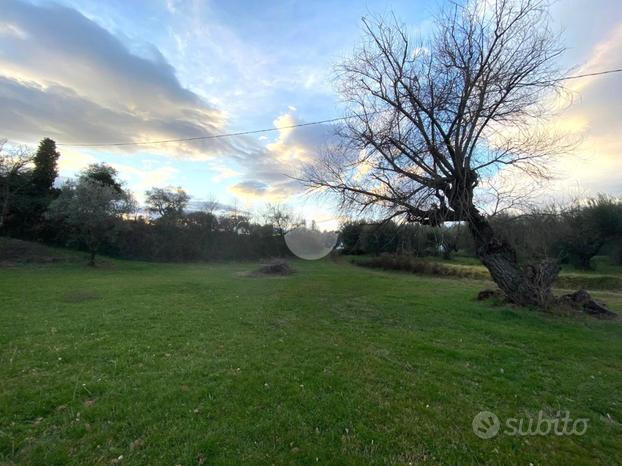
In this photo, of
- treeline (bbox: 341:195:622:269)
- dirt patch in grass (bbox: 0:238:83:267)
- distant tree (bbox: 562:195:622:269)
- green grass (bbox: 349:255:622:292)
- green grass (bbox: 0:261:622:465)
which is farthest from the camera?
distant tree (bbox: 562:195:622:269)

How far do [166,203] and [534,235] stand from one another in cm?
3177

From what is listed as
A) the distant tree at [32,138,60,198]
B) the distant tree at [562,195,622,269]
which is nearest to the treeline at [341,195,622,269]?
the distant tree at [562,195,622,269]

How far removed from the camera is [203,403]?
3.38 metres

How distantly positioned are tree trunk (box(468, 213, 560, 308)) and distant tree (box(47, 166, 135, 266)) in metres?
21.9

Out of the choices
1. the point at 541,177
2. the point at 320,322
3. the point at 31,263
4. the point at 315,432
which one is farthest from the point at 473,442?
the point at 31,263

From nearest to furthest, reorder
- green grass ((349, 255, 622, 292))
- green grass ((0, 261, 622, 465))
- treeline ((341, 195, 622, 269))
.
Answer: green grass ((0, 261, 622, 465)) → treeline ((341, 195, 622, 269)) → green grass ((349, 255, 622, 292))

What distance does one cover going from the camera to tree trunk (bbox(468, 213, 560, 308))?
9.41 meters

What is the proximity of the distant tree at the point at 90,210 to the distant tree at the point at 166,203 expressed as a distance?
9.65 m

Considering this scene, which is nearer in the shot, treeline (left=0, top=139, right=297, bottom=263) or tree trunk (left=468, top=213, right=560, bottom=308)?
tree trunk (left=468, top=213, right=560, bottom=308)

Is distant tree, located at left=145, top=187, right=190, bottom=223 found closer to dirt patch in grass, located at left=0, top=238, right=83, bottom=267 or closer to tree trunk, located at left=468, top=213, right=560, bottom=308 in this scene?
dirt patch in grass, located at left=0, top=238, right=83, bottom=267

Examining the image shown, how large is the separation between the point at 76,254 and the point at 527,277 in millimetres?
28798

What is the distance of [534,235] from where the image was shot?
1317 cm

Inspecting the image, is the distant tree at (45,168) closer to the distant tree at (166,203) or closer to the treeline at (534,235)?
the distant tree at (166,203)

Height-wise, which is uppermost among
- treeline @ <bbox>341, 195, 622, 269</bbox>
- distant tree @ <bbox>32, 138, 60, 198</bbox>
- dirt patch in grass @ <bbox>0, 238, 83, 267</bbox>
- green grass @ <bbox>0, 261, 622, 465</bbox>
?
distant tree @ <bbox>32, 138, 60, 198</bbox>
